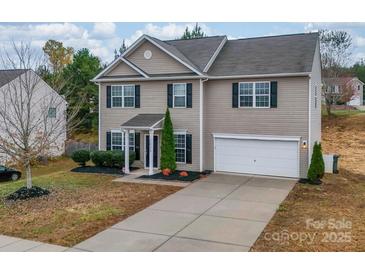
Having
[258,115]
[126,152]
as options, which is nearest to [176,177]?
[126,152]

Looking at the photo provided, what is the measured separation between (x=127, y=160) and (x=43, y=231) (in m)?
8.67

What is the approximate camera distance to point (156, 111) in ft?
63.4

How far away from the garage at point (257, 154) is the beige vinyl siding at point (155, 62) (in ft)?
13.4

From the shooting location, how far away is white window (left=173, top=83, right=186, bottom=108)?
18547 mm

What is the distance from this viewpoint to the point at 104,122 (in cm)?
2059

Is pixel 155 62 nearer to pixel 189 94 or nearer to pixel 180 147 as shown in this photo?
pixel 189 94

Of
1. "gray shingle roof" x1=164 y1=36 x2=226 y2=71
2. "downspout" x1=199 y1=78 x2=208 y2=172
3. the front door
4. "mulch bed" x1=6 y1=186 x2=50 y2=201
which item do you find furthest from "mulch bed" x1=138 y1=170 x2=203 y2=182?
"gray shingle roof" x1=164 y1=36 x2=226 y2=71

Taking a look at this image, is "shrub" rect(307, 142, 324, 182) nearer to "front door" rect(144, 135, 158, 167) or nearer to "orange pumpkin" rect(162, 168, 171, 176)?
"orange pumpkin" rect(162, 168, 171, 176)

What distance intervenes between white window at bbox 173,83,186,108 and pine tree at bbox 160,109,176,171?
35.9 inches

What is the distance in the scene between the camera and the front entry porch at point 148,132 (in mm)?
17938

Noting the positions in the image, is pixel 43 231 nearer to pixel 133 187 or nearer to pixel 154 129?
pixel 133 187

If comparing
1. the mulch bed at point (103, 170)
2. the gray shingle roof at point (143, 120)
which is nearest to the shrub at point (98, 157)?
the mulch bed at point (103, 170)

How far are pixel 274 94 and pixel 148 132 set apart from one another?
678 centimetres

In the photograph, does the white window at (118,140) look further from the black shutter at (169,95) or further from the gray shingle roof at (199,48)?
the gray shingle roof at (199,48)
